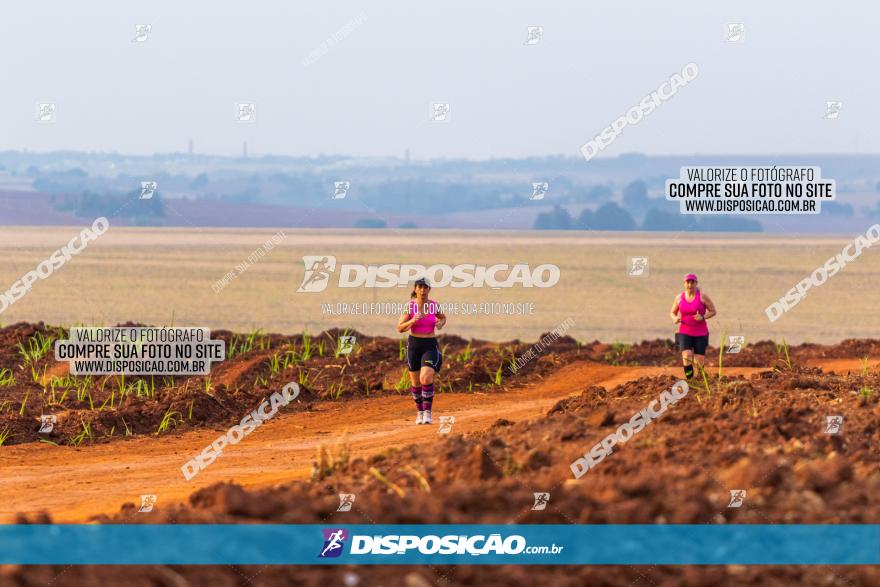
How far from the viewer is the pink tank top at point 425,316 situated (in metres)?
15.2

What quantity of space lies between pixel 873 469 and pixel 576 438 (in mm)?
2363

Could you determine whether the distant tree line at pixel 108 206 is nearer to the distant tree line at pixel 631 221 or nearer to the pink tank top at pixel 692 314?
the distant tree line at pixel 631 221

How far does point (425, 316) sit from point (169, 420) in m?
3.63

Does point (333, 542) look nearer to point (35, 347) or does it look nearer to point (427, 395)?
point (427, 395)

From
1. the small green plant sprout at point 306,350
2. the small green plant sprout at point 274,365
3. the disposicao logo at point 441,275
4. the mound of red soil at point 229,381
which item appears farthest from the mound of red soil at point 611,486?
the disposicao logo at point 441,275

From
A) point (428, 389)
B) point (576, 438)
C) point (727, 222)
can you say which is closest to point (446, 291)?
point (428, 389)

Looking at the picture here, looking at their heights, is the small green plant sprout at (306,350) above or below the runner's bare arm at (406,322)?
below

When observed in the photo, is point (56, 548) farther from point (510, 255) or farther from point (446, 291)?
point (510, 255)

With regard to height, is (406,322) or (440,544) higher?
(406,322)

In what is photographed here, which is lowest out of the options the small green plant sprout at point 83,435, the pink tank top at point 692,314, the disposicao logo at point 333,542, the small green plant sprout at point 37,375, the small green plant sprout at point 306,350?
the small green plant sprout at point 83,435

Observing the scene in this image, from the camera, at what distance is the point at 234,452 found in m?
14.8

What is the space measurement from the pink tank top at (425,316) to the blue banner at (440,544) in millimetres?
6581

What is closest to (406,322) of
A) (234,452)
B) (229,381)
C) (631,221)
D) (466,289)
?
(234,452)

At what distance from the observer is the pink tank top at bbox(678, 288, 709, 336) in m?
16.9
